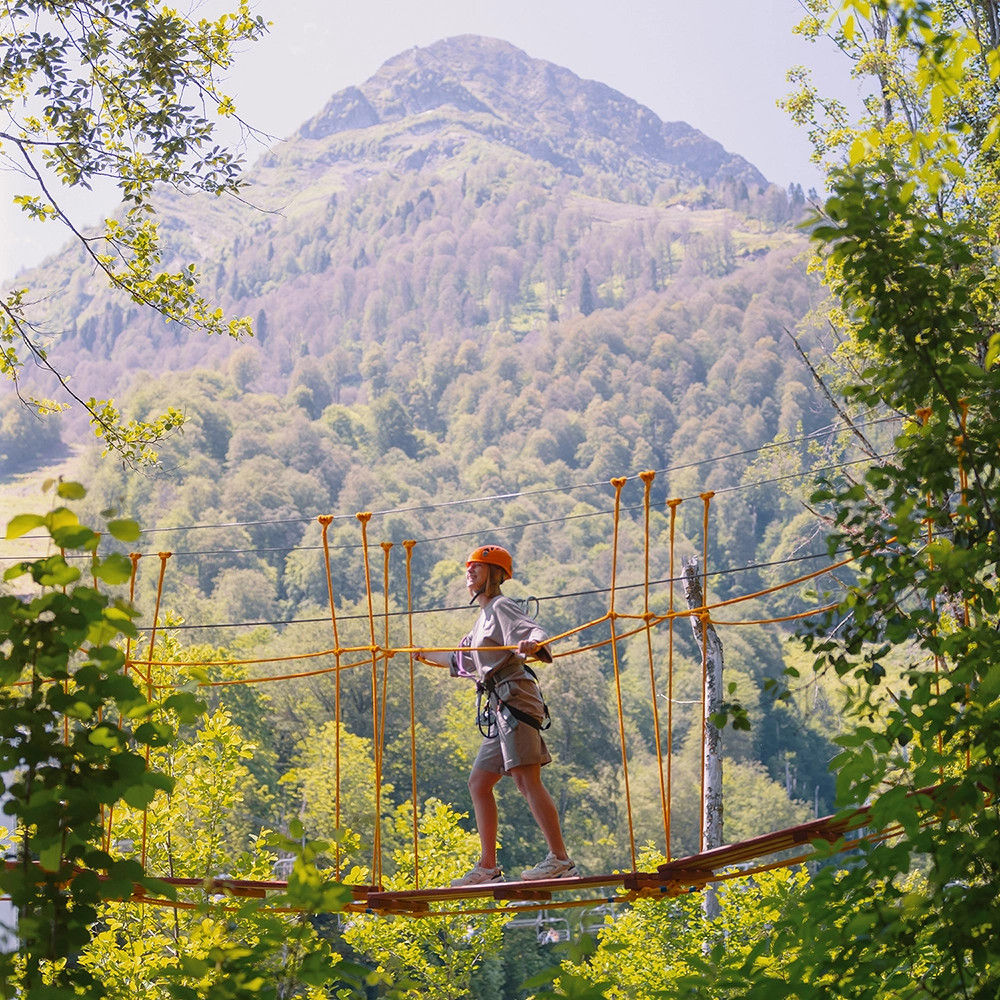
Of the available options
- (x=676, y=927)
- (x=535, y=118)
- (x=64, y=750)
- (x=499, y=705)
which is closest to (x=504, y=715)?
(x=499, y=705)

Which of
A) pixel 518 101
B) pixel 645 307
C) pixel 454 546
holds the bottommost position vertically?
pixel 454 546

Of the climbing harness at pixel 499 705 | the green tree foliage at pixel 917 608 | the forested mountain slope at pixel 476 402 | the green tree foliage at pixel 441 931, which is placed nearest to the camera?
the green tree foliage at pixel 917 608

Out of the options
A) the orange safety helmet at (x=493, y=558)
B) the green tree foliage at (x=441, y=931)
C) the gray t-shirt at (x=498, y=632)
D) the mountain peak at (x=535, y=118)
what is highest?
the mountain peak at (x=535, y=118)

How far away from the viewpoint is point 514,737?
384 centimetres

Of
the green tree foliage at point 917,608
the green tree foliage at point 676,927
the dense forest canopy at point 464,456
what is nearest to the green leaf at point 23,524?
the dense forest canopy at point 464,456

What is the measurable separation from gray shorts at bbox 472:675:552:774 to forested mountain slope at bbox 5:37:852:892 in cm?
256

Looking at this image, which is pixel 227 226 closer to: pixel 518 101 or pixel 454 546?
pixel 518 101

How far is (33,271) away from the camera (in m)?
126

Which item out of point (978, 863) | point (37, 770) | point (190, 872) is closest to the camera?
point (37, 770)

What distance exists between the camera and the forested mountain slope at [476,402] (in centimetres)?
3372

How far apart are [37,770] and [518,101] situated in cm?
20163

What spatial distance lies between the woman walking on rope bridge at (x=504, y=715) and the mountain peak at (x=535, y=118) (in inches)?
6822

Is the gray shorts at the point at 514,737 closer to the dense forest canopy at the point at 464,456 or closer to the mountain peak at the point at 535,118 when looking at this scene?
the dense forest canopy at the point at 464,456

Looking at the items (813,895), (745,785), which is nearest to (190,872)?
(813,895)
